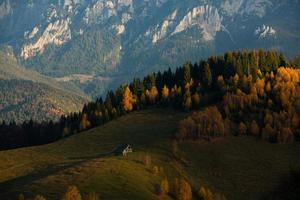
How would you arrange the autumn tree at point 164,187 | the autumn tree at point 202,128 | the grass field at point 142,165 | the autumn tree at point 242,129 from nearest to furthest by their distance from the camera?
1. the grass field at point 142,165
2. the autumn tree at point 164,187
3. the autumn tree at point 202,128
4. the autumn tree at point 242,129

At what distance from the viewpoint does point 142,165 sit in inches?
5236

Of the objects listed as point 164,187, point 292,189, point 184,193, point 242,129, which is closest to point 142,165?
point 164,187

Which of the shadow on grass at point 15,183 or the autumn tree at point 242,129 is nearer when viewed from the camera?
the shadow on grass at point 15,183

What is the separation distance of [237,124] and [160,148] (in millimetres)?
31483

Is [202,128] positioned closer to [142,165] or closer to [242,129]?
[242,129]

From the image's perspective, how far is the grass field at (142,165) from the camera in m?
109

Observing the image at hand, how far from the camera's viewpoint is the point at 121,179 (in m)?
115

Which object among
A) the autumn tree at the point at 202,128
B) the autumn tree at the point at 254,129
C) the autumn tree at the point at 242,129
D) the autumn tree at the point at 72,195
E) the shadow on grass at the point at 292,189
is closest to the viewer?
the shadow on grass at the point at 292,189

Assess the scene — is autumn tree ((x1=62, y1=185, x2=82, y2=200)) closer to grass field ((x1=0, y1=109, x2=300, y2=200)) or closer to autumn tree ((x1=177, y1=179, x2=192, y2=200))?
grass field ((x1=0, y1=109, x2=300, y2=200))

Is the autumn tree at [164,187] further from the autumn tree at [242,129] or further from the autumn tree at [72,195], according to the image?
the autumn tree at [242,129]

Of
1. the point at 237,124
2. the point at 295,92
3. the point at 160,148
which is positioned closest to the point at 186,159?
the point at 160,148

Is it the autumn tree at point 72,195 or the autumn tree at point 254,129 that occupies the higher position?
the autumn tree at point 254,129

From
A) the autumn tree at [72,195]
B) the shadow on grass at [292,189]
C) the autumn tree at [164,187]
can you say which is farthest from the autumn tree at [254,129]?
the shadow on grass at [292,189]

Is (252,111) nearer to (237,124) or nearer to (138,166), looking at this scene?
(237,124)
